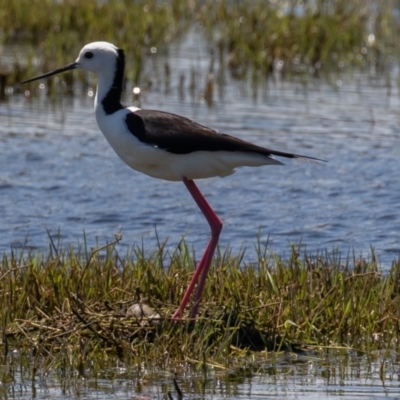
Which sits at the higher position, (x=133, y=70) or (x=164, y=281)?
(x=133, y=70)

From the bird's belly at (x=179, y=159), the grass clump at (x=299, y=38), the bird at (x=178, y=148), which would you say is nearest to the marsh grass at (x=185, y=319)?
the bird at (x=178, y=148)

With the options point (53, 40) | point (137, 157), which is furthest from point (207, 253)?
point (53, 40)

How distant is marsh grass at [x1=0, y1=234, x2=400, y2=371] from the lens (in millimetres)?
5211

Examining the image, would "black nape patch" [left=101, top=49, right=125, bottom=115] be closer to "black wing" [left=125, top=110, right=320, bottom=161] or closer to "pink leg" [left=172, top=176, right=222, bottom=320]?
"black wing" [left=125, top=110, right=320, bottom=161]

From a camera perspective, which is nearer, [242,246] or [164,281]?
[164,281]

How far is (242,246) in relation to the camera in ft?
25.5

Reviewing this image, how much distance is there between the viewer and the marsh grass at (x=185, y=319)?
5.21 m

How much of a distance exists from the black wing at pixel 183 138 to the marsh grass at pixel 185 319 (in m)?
0.68

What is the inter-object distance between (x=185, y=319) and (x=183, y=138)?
3.56 feet

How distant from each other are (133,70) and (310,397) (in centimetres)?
789

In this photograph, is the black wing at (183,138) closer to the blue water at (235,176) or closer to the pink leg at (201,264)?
the pink leg at (201,264)

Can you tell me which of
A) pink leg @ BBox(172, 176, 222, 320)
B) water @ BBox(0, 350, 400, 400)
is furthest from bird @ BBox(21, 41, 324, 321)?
water @ BBox(0, 350, 400, 400)

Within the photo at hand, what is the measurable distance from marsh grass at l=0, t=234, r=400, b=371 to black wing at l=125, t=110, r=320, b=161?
2.24 ft

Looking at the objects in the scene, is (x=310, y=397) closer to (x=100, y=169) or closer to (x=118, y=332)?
(x=118, y=332)
